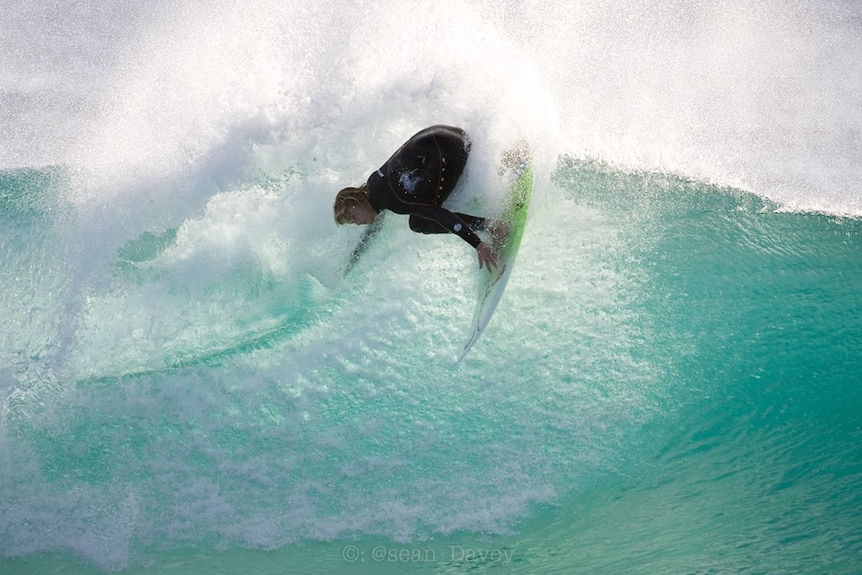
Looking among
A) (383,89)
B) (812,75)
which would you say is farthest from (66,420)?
(812,75)

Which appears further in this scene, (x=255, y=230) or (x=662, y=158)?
(x=662, y=158)

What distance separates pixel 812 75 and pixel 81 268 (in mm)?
5688

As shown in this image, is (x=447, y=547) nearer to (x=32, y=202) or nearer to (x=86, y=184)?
(x=86, y=184)

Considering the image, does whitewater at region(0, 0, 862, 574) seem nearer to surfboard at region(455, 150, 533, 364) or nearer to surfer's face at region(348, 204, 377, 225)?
surfboard at region(455, 150, 533, 364)

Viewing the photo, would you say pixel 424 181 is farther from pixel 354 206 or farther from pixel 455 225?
pixel 354 206

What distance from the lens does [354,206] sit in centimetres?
373

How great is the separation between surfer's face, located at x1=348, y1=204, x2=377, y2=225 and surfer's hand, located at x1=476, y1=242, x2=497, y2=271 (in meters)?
0.61

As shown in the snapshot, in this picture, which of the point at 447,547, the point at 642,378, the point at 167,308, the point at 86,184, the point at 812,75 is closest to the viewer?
the point at 447,547

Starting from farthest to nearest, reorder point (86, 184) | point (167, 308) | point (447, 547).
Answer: point (86, 184) → point (167, 308) → point (447, 547)

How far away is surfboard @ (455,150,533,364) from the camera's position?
3869mm

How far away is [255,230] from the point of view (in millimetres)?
4473

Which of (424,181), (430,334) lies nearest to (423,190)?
(424,181)

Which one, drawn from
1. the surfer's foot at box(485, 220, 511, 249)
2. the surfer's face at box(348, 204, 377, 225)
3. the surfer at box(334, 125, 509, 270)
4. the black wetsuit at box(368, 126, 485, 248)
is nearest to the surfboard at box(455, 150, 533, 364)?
the surfer's foot at box(485, 220, 511, 249)

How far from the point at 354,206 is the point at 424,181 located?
0.41 meters
